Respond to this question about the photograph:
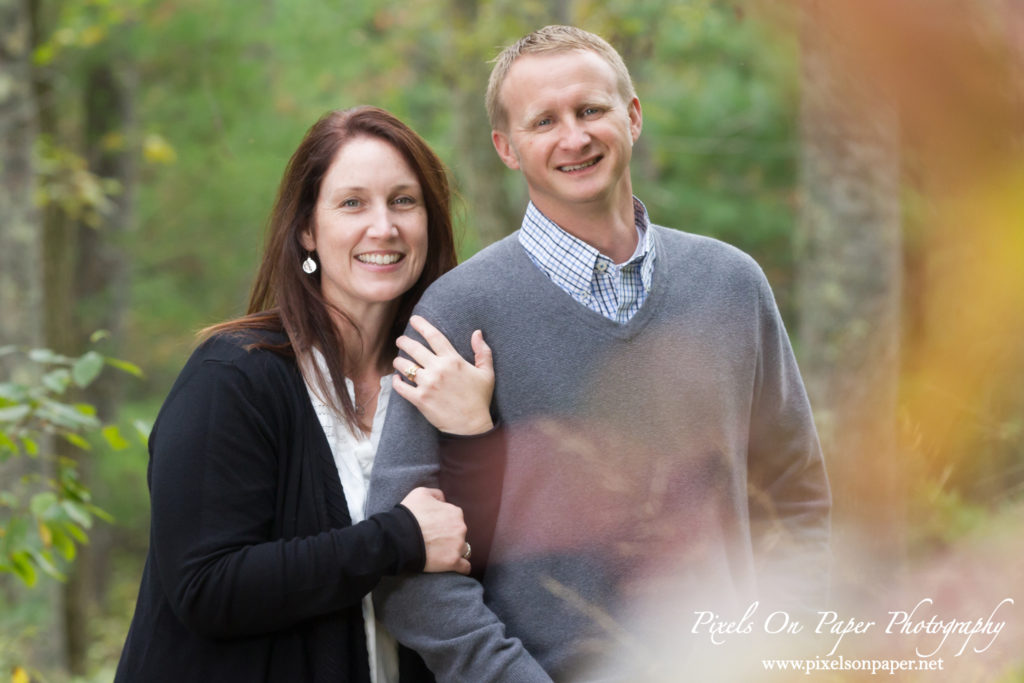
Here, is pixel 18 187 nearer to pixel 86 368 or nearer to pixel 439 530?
pixel 86 368

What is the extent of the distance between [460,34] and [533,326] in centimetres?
417

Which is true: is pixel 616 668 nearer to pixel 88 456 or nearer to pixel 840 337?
pixel 840 337

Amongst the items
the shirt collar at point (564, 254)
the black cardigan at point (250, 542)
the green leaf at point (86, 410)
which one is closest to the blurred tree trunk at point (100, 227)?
the green leaf at point (86, 410)

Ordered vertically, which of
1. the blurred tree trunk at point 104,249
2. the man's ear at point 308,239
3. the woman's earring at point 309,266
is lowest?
the blurred tree trunk at point 104,249

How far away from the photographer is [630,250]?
2.32m

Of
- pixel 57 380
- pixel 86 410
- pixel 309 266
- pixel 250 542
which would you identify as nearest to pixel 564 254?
pixel 309 266

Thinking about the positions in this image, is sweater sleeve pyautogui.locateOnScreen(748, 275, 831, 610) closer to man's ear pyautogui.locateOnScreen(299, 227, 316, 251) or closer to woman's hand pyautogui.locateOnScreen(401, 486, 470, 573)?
woman's hand pyautogui.locateOnScreen(401, 486, 470, 573)

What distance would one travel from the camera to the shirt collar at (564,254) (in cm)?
221

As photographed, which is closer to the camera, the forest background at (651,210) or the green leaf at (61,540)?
the forest background at (651,210)

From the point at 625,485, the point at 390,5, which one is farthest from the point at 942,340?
the point at 390,5

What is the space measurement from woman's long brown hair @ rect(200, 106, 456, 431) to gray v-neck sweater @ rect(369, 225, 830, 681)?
279mm

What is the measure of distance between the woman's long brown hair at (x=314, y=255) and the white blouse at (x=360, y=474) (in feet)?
0.09

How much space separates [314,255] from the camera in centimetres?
247

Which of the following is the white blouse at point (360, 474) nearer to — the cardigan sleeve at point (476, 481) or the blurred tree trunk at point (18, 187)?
the cardigan sleeve at point (476, 481)
